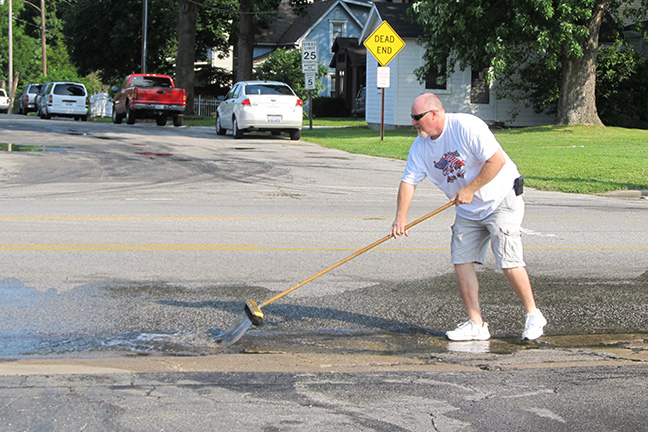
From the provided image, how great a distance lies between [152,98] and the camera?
105 feet

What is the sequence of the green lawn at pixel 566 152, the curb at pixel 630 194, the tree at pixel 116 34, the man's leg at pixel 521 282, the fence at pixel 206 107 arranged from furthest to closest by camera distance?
the tree at pixel 116 34 < the fence at pixel 206 107 < the green lawn at pixel 566 152 < the curb at pixel 630 194 < the man's leg at pixel 521 282

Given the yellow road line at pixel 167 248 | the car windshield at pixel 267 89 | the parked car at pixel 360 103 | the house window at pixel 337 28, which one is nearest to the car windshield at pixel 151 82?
the car windshield at pixel 267 89

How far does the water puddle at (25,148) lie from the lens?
64.0 ft

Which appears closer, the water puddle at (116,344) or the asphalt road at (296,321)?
the asphalt road at (296,321)

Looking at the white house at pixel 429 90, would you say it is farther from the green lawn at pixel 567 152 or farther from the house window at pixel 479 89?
the green lawn at pixel 567 152

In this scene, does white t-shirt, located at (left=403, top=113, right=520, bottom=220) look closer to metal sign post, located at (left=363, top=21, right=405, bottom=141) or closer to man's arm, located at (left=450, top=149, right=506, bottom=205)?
man's arm, located at (left=450, top=149, right=506, bottom=205)

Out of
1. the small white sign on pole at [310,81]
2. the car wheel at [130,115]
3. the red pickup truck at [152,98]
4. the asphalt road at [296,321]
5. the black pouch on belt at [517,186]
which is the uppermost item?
the small white sign on pole at [310,81]

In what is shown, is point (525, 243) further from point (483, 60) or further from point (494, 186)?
point (483, 60)

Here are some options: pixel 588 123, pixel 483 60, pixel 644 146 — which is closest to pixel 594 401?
pixel 644 146

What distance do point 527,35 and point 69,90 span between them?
22226 millimetres

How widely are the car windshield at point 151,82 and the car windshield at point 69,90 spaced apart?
725 cm

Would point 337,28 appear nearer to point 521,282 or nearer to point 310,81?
point 310,81

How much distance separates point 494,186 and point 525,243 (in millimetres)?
3760

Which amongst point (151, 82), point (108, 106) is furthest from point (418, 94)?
point (108, 106)
